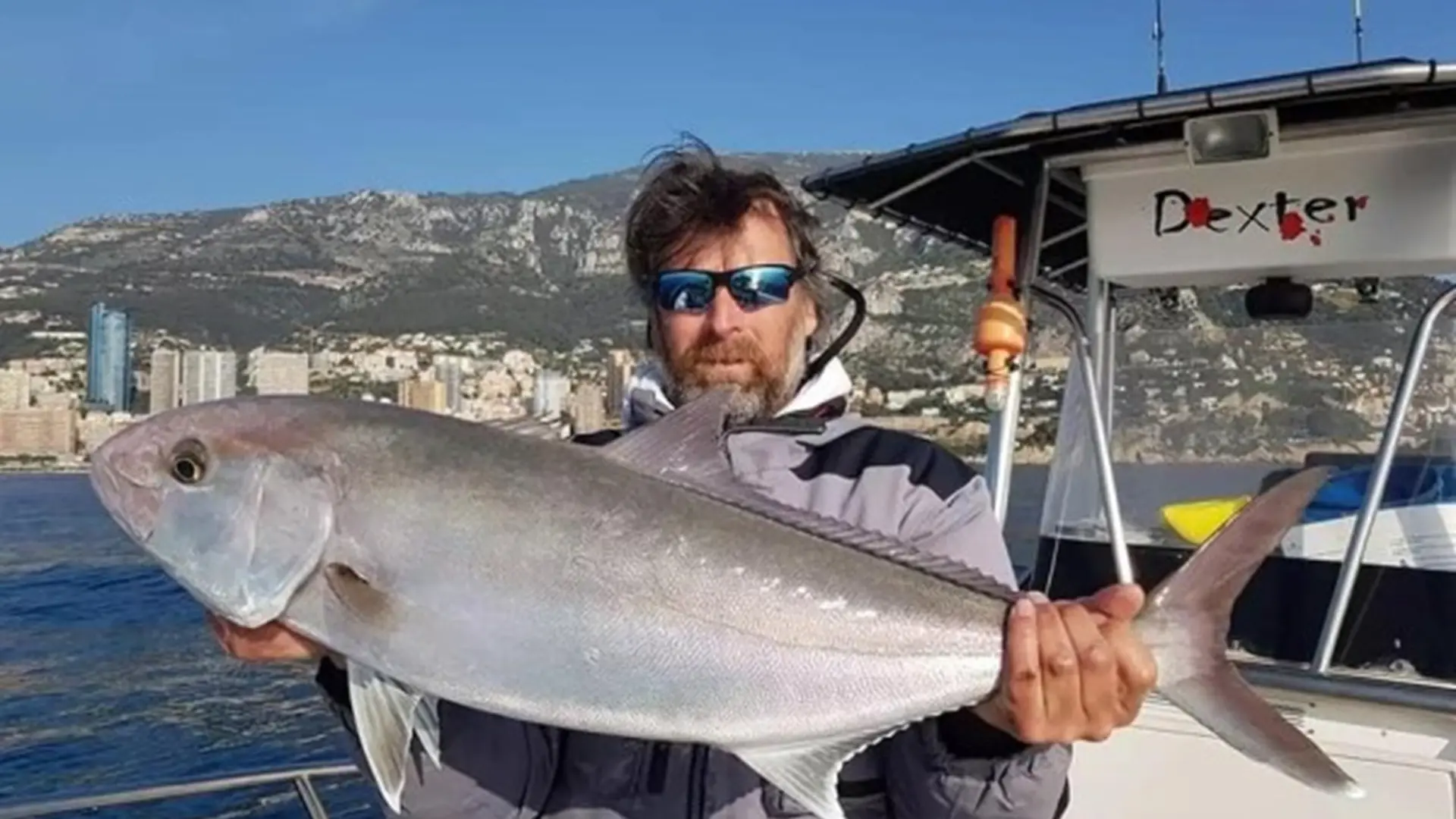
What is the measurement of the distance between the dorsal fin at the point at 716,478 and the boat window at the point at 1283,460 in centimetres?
267

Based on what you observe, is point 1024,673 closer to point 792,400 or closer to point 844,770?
point 844,770

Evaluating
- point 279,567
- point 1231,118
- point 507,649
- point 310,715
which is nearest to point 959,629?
point 507,649

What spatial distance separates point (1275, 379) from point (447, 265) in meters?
107

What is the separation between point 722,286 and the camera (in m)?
3.34

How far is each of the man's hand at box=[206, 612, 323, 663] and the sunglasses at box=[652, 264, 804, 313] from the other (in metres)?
1.18

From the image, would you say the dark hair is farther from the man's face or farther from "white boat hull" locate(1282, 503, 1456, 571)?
"white boat hull" locate(1282, 503, 1456, 571)

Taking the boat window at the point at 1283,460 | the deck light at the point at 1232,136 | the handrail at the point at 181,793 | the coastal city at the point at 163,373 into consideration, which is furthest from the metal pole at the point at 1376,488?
the coastal city at the point at 163,373

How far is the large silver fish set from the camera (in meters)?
2.56

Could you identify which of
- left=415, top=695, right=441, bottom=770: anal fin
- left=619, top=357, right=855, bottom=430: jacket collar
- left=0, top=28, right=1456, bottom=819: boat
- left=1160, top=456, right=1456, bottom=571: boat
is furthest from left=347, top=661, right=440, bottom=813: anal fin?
left=1160, top=456, right=1456, bottom=571: boat

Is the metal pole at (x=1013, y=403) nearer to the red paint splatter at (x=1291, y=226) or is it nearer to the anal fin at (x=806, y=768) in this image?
the red paint splatter at (x=1291, y=226)

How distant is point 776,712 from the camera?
105 inches

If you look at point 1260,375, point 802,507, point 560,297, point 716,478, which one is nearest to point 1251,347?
point 1260,375

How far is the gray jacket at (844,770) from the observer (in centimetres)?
282

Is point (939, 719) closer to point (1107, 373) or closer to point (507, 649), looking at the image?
point (507, 649)
